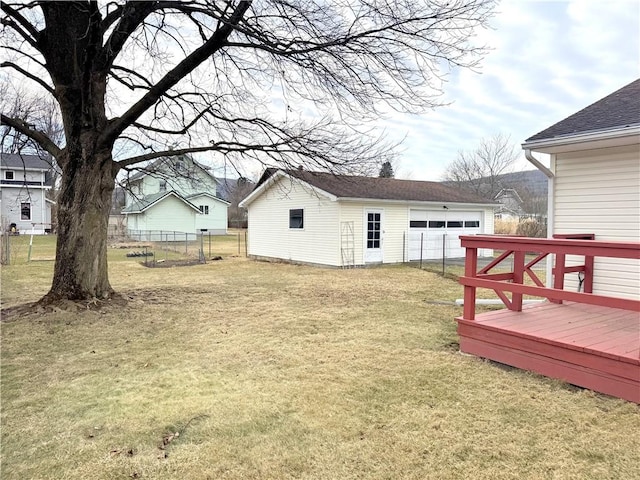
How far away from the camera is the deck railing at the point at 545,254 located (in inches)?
140

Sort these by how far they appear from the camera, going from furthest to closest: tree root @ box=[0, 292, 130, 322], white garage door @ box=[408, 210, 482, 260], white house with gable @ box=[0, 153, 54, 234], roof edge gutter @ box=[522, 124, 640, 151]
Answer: white house with gable @ box=[0, 153, 54, 234] < white garage door @ box=[408, 210, 482, 260] < tree root @ box=[0, 292, 130, 322] < roof edge gutter @ box=[522, 124, 640, 151]

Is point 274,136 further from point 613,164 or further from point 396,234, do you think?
point 396,234

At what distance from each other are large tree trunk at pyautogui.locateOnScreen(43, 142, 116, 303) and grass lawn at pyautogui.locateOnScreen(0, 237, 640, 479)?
0.61 m

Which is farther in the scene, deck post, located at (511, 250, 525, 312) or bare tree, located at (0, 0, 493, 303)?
bare tree, located at (0, 0, 493, 303)

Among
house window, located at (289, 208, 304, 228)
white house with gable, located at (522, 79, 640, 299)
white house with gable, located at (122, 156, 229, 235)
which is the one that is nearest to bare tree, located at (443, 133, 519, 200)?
white house with gable, located at (122, 156, 229, 235)

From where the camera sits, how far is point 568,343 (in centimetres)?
394

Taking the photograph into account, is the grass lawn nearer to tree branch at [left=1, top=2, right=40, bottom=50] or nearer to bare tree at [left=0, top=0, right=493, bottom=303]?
bare tree at [left=0, top=0, right=493, bottom=303]

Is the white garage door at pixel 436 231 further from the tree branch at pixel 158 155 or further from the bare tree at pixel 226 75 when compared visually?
the tree branch at pixel 158 155

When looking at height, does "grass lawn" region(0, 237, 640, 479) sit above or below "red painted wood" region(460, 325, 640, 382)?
below

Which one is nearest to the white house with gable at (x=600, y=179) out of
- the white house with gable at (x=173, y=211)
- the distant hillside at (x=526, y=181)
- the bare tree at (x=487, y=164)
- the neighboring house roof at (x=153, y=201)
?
the white house with gable at (x=173, y=211)

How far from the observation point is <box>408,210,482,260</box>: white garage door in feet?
55.2

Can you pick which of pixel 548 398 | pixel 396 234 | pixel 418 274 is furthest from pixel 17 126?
pixel 396 234

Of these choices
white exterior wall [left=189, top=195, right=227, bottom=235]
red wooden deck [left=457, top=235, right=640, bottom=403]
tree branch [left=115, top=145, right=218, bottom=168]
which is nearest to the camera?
red wooden deck [left=457, top=235, right=640, bottom=403]

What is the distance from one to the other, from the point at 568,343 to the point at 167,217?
3276 centimetres
